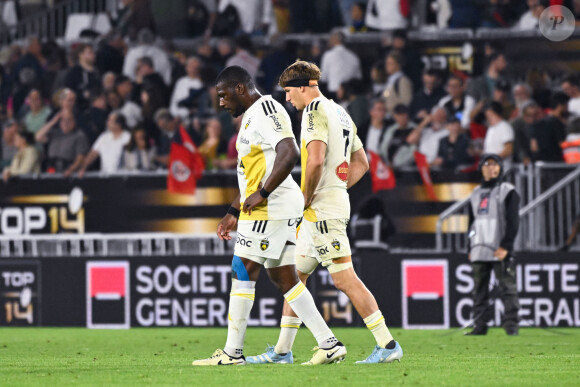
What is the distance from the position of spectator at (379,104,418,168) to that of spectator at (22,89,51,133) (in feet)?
21.1

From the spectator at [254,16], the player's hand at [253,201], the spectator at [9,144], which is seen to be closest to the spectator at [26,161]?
the spectator at [9,144]

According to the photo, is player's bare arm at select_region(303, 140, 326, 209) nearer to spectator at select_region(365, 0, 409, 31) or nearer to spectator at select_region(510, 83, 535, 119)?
spectator at select_region(510, 83, 535, 119)

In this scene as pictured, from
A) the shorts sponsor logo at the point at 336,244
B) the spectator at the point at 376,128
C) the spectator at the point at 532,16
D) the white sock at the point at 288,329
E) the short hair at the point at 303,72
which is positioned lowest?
the white sock at the point at 288,329

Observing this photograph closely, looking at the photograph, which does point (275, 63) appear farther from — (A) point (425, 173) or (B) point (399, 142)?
(A) point (425, 173)

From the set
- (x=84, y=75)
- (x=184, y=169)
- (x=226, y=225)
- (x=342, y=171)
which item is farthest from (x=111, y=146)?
(x=226, y=225)

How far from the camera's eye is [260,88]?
21.2 meters

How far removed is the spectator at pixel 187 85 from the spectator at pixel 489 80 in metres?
4.79

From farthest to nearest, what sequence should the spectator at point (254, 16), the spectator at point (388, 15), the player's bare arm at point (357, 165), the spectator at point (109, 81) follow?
the spectator at point (254, 16) → the spectator at point (388, 15) → the spectator at point (109, 81) → the player's bare arm at point (357, 165)

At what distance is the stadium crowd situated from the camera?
18781 millimetres

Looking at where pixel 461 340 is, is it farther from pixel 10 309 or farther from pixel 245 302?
pixel 10 309

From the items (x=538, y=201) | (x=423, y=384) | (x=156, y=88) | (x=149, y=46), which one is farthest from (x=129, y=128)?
(x=423, y=384)

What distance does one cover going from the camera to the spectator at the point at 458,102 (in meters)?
19.6

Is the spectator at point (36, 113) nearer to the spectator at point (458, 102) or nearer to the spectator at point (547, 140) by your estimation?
the spectator at point (458, 102)

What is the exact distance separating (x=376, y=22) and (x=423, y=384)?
14821 millimetres
